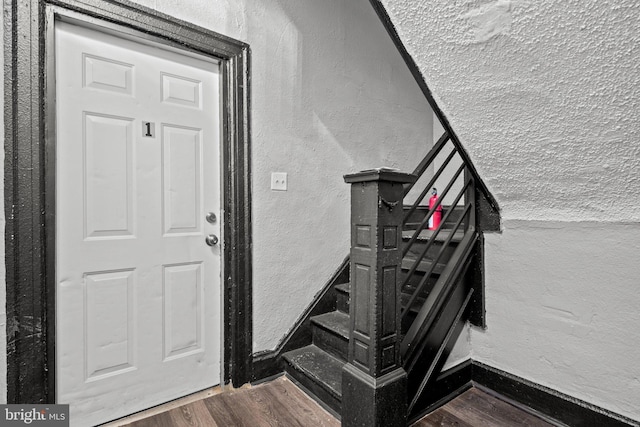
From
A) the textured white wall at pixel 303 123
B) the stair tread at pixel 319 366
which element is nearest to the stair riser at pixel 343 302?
the textured white wall at pixel 303 123

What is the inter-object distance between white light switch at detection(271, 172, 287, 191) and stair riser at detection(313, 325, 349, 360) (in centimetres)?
86

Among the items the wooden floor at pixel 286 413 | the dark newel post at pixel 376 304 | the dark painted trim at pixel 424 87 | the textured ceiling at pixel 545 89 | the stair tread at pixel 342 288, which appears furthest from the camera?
the stair tread at pixel 342 288

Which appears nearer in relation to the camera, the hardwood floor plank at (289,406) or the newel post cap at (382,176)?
the newel post cap at (382,176)

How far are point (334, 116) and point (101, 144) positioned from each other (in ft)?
4.34

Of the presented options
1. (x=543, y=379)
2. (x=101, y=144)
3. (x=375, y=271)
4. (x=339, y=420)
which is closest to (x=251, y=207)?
(x=101, y=144)

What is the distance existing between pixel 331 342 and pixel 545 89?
5.05 feet

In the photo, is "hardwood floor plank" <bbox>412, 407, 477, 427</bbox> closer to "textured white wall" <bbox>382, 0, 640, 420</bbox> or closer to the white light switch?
"textured white wall" <bbox>382, 0, 640, 420</bbox>

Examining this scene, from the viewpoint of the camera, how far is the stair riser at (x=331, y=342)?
1.79m

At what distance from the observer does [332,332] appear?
1850mm

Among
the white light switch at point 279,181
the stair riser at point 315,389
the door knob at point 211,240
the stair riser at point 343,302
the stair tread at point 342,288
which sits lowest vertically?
the stair riser at point 315,389

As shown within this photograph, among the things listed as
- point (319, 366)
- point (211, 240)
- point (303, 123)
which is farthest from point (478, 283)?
point (211, 240)

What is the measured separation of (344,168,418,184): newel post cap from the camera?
1225 millimetres
